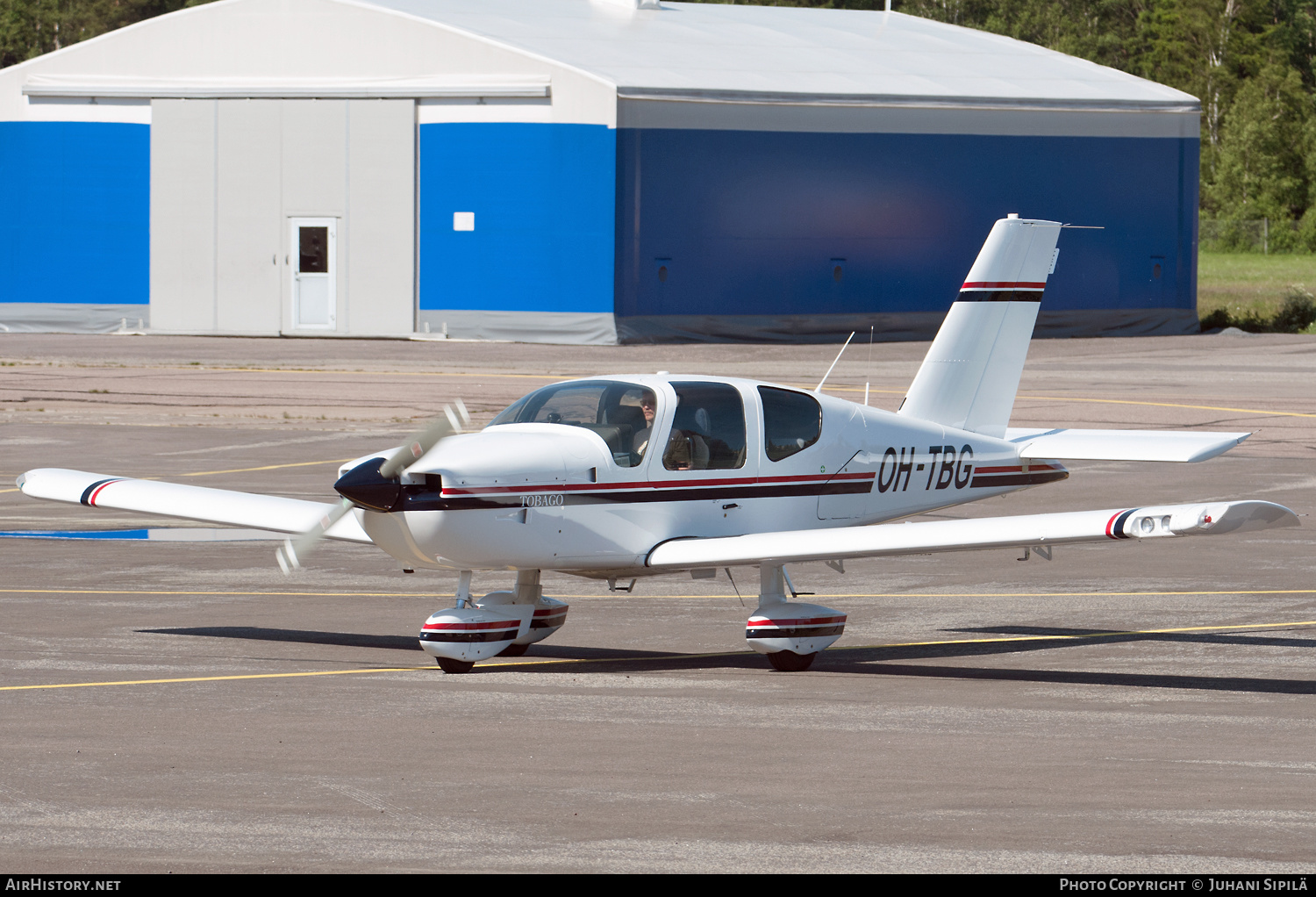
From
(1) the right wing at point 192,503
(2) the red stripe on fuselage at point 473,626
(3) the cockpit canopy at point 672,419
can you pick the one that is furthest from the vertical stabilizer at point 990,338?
(1) the right wing at point 192,503

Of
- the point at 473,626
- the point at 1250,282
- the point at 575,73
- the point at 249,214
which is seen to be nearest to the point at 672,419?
the point at 473,626

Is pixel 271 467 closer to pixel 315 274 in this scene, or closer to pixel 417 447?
pixel 417 447

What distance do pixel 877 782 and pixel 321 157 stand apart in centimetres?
4146

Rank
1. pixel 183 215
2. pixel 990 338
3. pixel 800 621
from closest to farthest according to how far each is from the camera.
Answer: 1. pixel 800 621
2. pixel 990 338
3. pixel 183 215

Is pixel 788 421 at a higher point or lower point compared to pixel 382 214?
lower

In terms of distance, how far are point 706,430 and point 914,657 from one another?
209 centimetres

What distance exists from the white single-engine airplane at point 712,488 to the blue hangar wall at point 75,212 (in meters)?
36.7

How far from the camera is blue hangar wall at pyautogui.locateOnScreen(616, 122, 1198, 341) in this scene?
47.8 metres

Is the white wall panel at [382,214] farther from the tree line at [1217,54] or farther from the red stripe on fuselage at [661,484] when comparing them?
the tree line at [1217,54]

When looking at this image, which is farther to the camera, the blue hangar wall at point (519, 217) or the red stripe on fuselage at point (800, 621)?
the blue hangar wall at point (519, 217)

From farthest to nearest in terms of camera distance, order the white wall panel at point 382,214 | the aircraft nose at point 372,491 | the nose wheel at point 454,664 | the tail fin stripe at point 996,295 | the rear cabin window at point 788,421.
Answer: the white wall panel at point 382,214 < the tail fin stripe at point 996,295 < the rear cabin window at point 788,421 < the nose wheel at point 454,664 < the aircraft nose at point 372,491

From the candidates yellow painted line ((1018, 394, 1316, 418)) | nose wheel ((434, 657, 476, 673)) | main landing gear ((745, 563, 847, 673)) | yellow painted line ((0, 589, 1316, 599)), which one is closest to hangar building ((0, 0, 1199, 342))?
yellow painted line ((1018, 394, 1316, 418))

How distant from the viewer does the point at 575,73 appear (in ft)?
152

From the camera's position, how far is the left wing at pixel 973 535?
10.8m
